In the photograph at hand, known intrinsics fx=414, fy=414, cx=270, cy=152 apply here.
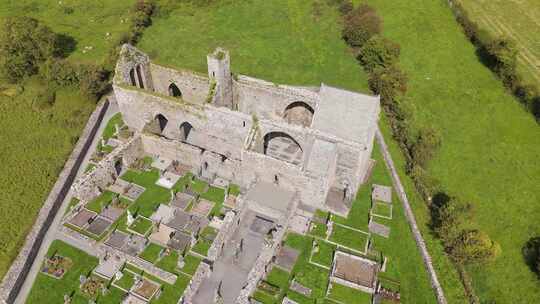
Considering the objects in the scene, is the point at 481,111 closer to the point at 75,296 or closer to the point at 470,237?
the point at 470,237

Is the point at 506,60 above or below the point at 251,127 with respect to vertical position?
above

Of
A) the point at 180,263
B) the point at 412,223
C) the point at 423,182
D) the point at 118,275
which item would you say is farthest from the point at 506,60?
the point at 118,275

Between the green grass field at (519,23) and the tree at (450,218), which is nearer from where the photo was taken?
the tree at (450,218)

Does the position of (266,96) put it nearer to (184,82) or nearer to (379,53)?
(184,82)

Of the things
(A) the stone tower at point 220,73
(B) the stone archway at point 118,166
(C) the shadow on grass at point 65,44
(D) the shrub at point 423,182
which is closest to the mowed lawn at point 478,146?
(D) the shrub at point 423,182

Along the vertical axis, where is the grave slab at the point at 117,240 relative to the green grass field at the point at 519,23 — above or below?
below

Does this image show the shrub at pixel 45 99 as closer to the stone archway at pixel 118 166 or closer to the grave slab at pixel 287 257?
the stone archway at pixel 118 166

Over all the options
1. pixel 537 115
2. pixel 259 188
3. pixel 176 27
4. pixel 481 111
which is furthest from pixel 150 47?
pixel 537 115
